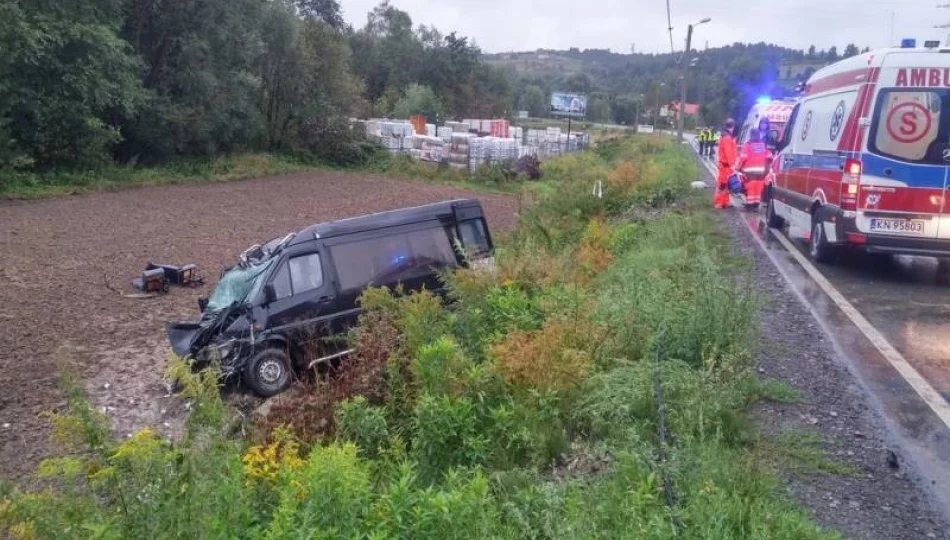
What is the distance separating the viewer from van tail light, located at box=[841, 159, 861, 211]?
9898mm

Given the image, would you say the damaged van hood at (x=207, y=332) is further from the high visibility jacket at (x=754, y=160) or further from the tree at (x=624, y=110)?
the tree at (x=624, y=110)

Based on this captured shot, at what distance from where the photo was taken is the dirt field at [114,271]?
957 centimetres

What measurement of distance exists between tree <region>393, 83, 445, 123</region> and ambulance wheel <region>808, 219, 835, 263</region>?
2036 inches

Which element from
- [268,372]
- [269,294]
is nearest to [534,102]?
→ [269,294]

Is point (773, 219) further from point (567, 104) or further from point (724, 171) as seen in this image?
point (567, 104)

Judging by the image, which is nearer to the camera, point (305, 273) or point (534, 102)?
point (305, 273)

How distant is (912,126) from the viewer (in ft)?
31.4

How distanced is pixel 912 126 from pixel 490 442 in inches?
270

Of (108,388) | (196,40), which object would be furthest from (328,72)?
(108,388)

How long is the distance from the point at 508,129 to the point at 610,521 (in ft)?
193

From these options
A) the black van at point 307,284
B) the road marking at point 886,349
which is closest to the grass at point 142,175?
the black van at point 307,284

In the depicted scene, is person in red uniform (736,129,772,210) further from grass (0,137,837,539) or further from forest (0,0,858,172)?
grass (0,137,837,539)

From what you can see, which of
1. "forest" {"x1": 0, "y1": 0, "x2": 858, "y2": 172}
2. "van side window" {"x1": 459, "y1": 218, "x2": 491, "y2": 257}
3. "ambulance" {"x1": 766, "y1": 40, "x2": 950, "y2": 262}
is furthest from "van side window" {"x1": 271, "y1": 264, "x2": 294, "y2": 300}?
"forest" {"x1": 0, "y1": 0, "x2": 858, "y2": 172}

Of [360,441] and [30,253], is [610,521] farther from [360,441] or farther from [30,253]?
[30,253]
